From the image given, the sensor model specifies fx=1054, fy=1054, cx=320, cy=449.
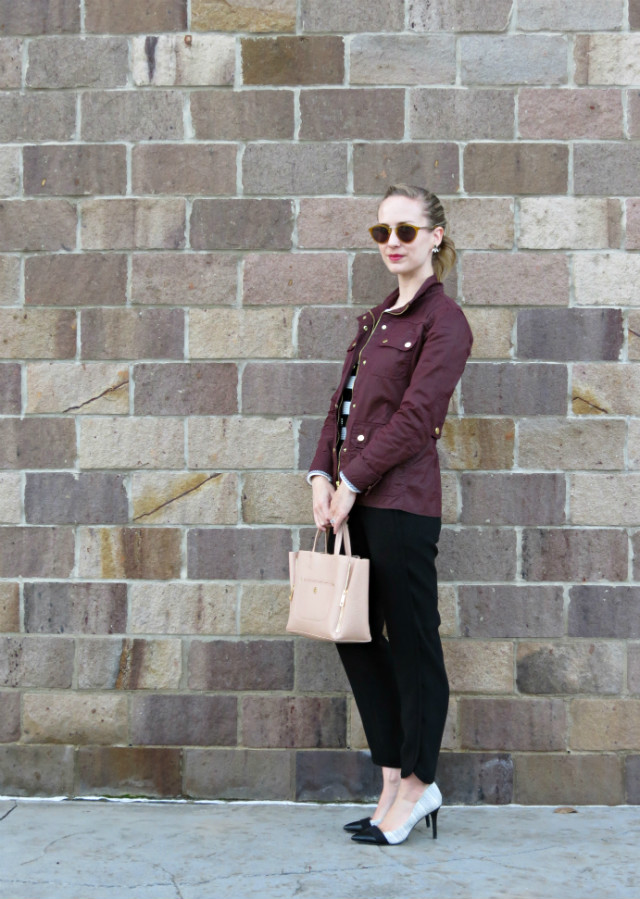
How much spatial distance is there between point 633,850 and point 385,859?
766 mm

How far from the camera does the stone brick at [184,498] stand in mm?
3734

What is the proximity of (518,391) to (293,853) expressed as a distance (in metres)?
1.70

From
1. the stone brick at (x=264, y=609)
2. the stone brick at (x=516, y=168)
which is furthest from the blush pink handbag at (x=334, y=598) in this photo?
the stone brick at (x=516, y=168)

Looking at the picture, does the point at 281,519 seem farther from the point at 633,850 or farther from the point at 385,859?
the point at 633,850

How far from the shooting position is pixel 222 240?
375cm

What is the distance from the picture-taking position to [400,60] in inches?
147

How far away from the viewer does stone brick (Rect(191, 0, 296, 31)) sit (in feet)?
12.3

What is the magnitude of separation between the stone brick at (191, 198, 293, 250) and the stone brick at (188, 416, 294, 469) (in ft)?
2.05

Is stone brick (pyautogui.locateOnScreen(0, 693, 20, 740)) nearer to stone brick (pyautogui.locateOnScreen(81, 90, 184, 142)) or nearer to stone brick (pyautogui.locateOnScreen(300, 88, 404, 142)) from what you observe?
stone brick (pyautogui.locateOnScreen(81, 90, 184, 142))

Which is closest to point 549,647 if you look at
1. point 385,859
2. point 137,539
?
point 385,859

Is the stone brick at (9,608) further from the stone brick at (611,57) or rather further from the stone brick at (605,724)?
the stone brick at (611,57)

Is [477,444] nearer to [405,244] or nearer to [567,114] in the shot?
[405,244]

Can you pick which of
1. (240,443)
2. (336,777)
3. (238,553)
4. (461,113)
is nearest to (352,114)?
(461,113)

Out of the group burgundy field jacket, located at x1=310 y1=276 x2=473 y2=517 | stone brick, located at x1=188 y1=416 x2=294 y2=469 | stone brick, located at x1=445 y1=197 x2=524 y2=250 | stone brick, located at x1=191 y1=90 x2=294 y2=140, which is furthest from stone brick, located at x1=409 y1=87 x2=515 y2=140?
stone brick, located at x1=188 y1=416 x2=294 y2=469
